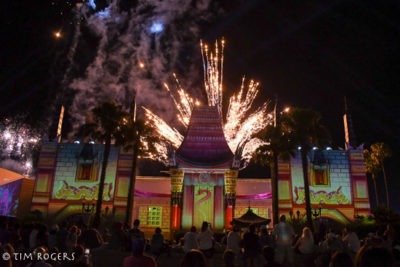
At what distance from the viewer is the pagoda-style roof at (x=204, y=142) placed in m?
30.8

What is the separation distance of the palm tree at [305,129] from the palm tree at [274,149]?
91cm

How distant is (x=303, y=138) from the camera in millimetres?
27781

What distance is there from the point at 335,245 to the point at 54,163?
28122mm

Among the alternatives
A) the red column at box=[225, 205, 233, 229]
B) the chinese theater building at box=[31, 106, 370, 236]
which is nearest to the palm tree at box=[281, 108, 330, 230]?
the chinese theater building at box=[31, 106, 370, 236]

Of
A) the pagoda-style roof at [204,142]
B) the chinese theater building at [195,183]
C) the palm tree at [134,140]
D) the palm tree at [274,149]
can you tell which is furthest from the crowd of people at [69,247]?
the palm tree at [274,149]

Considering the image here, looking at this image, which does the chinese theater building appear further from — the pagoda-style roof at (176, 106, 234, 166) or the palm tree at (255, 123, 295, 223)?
the palm tree at (255, 123, 295, 223)

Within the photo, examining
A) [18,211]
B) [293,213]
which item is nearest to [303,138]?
[293,213]

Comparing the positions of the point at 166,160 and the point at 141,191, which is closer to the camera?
the point at 166,160

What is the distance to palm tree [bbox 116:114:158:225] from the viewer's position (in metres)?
28.2

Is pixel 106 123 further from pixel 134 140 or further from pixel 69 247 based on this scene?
pixel 69 247

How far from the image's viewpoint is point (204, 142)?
31.7 metres

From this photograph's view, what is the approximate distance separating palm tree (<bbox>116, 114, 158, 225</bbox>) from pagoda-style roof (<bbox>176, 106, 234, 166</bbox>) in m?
2.89

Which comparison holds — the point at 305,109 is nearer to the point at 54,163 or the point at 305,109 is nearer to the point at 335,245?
the point at 335,245

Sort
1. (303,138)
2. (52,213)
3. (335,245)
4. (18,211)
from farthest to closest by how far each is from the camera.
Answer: (18,211)
(52,213)
(303,138)
(335,245)
